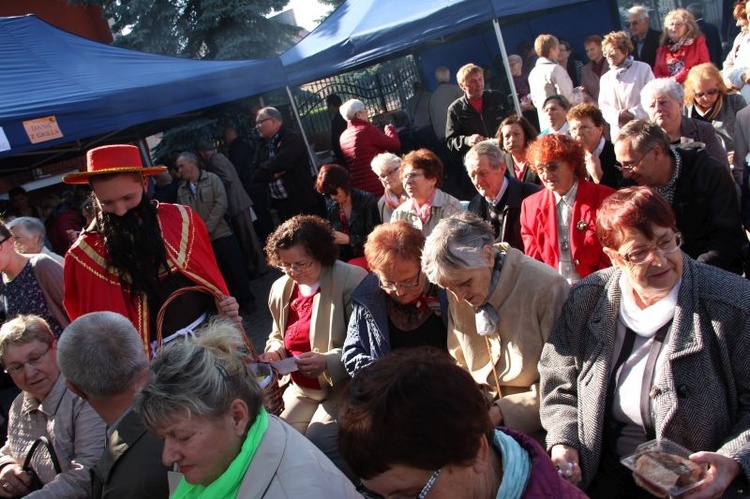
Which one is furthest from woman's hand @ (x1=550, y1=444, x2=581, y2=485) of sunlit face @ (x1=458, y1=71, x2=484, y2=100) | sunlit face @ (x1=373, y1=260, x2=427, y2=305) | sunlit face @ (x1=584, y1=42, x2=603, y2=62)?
sunlit face @ (x1=584, y1=42, x2=603, y2=62)

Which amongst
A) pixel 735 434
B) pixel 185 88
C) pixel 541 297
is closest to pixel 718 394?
pixel 735 434

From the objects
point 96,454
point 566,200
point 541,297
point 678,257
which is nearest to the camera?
point 678,257

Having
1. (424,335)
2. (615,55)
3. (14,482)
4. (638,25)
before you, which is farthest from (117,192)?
(638,25)

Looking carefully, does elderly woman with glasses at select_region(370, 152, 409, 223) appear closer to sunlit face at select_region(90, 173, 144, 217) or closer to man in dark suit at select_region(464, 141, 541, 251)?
man in dark suit at select_region(464, 141, 541, 251)

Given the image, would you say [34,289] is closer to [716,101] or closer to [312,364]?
[312,364]

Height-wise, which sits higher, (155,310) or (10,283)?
(10,283)

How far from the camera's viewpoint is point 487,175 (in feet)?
13.8

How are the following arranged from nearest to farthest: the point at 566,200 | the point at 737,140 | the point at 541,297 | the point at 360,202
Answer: the point at 541,297
the point at 566,200
the point at 737,140
the point at 360,202

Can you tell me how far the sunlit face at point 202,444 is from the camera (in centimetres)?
212

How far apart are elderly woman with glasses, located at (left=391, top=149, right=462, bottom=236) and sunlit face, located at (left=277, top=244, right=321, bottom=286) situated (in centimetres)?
108

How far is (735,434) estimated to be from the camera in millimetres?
2156

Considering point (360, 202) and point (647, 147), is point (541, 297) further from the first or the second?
point (360, 202)

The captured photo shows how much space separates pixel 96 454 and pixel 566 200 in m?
2.74

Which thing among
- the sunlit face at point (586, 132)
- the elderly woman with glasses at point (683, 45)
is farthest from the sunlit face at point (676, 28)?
the sunlit face at point (586, 132)
